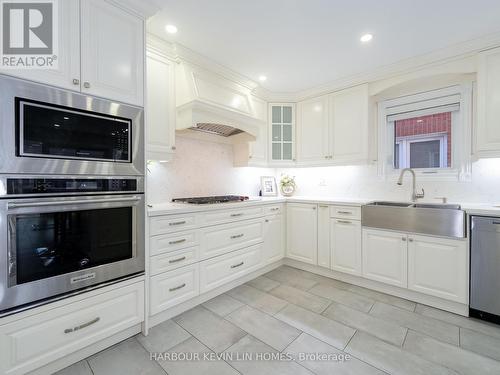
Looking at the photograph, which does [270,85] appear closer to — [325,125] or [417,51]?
[325,125]

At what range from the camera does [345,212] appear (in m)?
2.76

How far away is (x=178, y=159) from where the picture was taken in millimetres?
2734

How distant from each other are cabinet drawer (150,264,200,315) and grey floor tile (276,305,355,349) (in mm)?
833

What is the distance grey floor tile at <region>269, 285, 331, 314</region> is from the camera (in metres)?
2.25

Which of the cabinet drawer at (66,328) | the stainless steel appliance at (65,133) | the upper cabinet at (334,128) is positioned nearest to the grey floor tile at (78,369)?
the cabinet drawer at (66,328)

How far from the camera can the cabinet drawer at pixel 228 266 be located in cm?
230

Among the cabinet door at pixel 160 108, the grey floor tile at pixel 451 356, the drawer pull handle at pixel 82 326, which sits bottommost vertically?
the grey floor tile at pixel 451 356

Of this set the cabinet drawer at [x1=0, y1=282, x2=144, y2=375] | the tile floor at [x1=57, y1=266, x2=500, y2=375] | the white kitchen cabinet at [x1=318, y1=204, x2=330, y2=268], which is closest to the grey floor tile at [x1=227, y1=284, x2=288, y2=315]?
the tile floor at [x1=57, y1=266, x2=500, y2=375]

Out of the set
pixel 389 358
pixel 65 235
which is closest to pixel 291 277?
pixel 389 358

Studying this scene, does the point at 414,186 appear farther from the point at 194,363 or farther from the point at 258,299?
the point at 194,363

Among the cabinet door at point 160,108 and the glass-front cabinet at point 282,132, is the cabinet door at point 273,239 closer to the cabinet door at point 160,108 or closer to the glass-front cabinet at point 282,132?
the glass-front cabinet at point 282,132

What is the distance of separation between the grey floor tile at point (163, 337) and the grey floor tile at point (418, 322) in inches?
66.6

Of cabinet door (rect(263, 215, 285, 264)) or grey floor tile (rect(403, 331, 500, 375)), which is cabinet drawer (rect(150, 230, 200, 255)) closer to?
cabinet door (rect(263, 215, 285, 264))

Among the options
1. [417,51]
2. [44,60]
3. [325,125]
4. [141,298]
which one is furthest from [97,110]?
[417,51]
